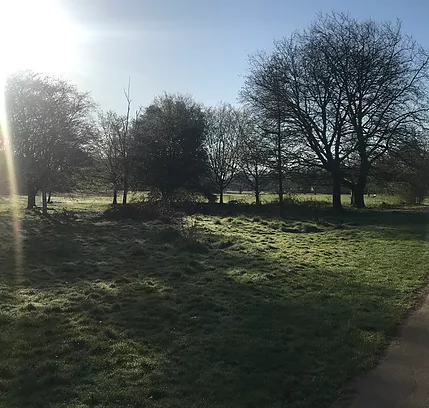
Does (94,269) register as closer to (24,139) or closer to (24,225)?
(24,225)

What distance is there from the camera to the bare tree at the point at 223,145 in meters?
46.2

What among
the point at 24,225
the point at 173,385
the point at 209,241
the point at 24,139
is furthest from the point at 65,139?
the point at 173,385

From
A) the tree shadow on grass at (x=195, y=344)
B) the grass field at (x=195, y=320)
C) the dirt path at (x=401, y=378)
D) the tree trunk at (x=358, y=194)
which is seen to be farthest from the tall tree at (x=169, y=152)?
the dirt path at (x=401, y=378)

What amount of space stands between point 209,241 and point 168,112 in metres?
25.4

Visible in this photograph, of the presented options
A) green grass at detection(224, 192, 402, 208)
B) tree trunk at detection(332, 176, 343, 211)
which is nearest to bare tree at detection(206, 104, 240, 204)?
green grass at detection(224, 192, 402, 208)

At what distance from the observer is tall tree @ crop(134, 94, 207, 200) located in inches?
1464

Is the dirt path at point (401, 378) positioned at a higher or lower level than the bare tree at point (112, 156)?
lower

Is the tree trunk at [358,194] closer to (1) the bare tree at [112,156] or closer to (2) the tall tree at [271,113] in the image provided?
(2) the tall tree at [271,113]

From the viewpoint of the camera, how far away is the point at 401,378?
4.97m

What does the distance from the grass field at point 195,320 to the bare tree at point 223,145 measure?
104ft

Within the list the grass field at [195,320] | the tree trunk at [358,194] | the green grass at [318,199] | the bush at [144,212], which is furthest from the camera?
the green grass at [318,199]

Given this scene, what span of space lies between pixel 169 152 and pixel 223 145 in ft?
34.4

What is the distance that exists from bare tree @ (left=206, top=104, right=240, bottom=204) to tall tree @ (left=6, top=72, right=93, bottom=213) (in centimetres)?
1781

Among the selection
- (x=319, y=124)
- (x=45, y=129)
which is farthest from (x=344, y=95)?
(x=45, y=129)
